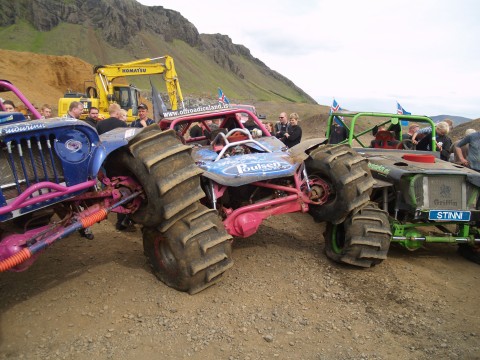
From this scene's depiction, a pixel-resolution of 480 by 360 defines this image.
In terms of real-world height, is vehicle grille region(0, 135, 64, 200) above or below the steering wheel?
above

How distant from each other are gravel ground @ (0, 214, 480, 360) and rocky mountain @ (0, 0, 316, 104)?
53.6m

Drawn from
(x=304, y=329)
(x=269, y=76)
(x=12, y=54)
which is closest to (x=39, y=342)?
(x=304, y=329)

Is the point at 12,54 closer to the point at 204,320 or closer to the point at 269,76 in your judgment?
the point at 204,320

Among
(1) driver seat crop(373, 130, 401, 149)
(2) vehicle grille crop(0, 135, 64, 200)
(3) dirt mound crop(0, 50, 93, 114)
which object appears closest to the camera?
(2) vehicle grille crop(0, 135, 64, 200)

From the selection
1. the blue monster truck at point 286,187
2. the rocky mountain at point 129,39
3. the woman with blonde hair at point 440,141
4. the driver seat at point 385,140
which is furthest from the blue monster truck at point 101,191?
the rocky mountain at point 129,39

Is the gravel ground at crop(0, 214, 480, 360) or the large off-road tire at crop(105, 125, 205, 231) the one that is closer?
the gravel ground at crop(0, 214, 480, 360)

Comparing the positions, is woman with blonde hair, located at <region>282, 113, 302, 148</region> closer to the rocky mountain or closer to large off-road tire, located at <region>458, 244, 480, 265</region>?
large off-road tire, located at <region>458, 244, 480, 265</region>

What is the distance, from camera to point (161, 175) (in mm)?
3400

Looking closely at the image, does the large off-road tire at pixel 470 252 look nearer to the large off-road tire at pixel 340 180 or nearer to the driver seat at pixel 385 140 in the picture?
the large off-road tire at pixel 340 180

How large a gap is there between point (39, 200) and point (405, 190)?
4.17 metres

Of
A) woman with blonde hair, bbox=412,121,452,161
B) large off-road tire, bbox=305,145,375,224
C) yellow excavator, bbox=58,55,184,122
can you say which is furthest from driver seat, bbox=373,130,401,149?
yellow excavator, bbox=58,55,184,122

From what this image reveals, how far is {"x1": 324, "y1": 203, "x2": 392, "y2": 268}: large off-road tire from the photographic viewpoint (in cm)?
450

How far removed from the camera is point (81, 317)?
3.46 meters

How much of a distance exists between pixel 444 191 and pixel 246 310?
3029 mm
